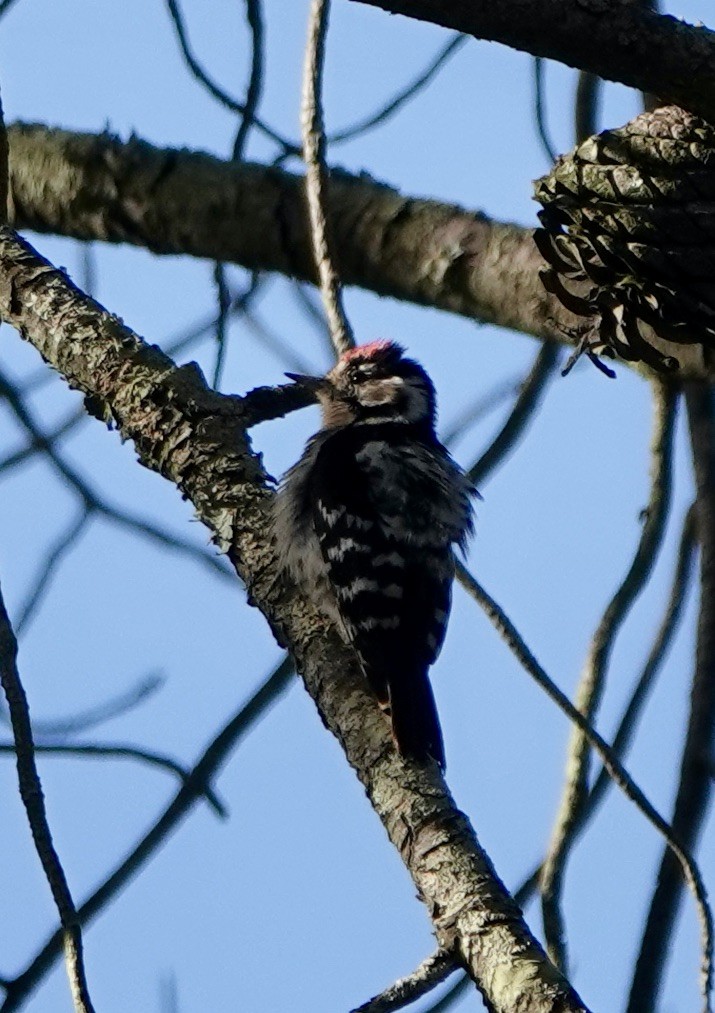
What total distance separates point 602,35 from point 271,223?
1.72m

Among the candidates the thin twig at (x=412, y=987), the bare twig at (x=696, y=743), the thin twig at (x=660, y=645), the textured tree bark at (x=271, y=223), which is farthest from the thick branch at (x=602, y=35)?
the thin twig at (x=660, y=645)

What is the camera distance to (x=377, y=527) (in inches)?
152

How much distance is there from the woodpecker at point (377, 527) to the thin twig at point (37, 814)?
664mm

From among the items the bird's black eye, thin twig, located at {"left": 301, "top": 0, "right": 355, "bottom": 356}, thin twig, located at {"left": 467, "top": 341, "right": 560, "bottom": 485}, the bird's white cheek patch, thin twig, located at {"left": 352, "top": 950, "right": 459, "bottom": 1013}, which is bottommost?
thin twig, located at {"left": 352, "top": 950, "right": 459, "bottom": 1013}

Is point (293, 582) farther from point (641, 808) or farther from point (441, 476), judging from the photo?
point (441, 476)

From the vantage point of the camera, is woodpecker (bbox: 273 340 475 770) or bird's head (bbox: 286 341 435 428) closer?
woodpecker (bbox: 273 340 475 770)

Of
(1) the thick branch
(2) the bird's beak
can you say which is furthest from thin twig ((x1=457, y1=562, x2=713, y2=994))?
(2) the bird's beak

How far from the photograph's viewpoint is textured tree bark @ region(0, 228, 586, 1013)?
2.40 m

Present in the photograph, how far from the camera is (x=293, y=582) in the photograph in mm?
2955

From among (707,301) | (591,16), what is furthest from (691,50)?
(707,301)

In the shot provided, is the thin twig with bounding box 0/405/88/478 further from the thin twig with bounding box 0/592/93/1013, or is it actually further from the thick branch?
the thick branch

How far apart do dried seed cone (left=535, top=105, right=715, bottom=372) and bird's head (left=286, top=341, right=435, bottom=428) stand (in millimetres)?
1963

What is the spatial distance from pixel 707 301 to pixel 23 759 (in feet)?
4.18

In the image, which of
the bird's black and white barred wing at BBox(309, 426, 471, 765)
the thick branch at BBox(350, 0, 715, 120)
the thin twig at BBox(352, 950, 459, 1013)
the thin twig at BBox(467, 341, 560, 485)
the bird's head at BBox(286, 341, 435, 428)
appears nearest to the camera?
the thin twig at BBox(352, 950, 459, 1013)
